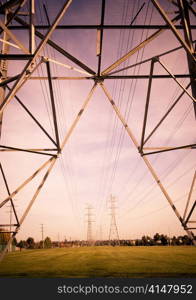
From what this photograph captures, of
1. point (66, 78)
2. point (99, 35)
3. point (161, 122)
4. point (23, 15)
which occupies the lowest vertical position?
point (161, 122)

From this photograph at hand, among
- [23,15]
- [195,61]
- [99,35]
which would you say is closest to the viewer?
[195,61]

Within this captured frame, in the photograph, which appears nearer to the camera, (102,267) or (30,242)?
(102,267)

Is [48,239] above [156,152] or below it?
below

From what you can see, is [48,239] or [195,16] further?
[48,239]

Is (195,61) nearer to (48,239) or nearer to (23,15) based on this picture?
(23,15)

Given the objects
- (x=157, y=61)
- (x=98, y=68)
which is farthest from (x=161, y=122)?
(x=98, y=68)

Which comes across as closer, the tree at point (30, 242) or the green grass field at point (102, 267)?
the green grass field at point (102, 267)

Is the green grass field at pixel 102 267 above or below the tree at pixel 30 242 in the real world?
above

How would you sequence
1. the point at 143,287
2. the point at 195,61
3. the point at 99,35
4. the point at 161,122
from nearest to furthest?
the point at 195,61
the point at 143,287
the point at 99,35
the point at 161,122

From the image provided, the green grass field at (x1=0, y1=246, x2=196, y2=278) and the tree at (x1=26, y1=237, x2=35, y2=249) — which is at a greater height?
the green grass field at (x1=0, y1=246, x2=196, y2=278)

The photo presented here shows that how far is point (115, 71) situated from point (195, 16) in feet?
7.71

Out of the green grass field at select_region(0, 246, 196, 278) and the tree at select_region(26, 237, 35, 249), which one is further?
the tree at select_region(26, 237, 35, 249)

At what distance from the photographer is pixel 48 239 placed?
108 metres

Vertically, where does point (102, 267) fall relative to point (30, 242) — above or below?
above
